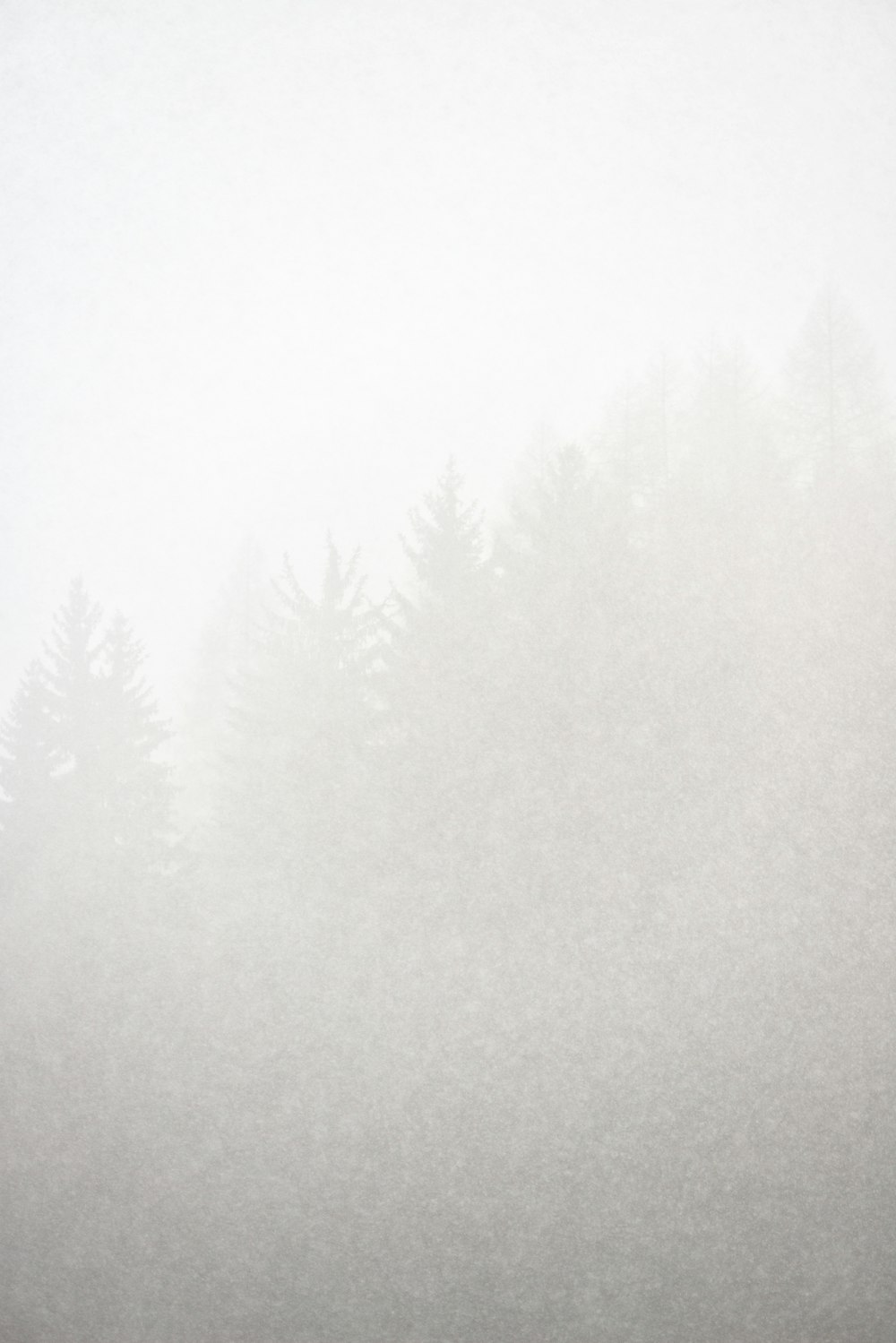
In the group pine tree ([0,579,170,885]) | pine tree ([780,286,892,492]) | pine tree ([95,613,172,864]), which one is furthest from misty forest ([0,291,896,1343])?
pine tree ([780,286,892,492])

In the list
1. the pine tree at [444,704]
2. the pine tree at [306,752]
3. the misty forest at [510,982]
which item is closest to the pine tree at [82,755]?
the misty forest at [510,982]

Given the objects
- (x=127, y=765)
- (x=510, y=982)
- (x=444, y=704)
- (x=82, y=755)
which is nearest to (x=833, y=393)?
(x=444, y=704)

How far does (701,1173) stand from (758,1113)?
121 centimetres

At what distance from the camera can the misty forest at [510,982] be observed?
9398 millimetres

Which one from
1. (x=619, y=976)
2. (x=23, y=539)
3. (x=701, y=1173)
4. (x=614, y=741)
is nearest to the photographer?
(x=701, y=1173)

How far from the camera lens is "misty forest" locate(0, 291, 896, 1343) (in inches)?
370

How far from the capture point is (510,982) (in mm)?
10781

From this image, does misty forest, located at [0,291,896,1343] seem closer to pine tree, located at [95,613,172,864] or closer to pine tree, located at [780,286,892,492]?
pine tree, located at [95,613,172,864]

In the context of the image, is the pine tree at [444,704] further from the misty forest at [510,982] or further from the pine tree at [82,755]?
the pine tree at [82,755]

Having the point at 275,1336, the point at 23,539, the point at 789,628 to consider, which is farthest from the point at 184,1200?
the point at 23,539

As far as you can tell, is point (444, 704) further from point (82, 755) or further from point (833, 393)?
point (833, 393)

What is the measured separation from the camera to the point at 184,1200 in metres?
10.8

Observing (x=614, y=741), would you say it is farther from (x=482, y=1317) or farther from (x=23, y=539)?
(x=23, y=539)

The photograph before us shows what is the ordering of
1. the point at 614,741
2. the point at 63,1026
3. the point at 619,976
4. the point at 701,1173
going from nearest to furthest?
the point at 701,1173 < the point at 619,976 < the point at 614,741 < the point at 63,1026
